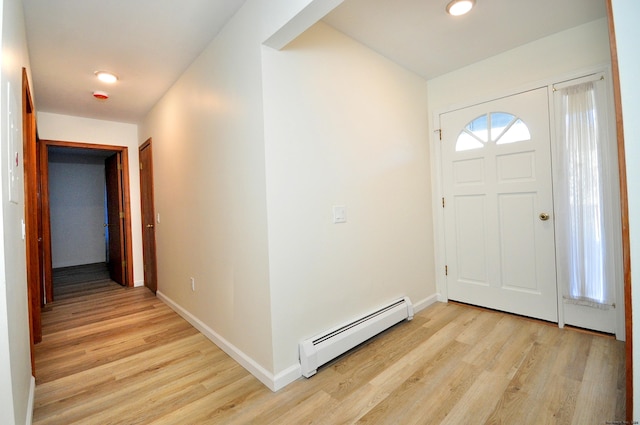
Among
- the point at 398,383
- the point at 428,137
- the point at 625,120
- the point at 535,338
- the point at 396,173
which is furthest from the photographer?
the point at 428,137

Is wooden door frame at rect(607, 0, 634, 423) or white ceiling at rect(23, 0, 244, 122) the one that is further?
white ceiling at rect(23, 0, 244, 122)

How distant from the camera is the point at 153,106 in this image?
142 inches

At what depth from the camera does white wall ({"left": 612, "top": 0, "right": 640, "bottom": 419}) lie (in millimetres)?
844

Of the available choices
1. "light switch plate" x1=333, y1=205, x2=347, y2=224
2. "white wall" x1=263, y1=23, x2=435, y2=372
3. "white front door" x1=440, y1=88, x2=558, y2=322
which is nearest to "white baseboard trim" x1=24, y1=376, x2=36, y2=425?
"white wall" x1=263, y1=23, x2=435, y2=372

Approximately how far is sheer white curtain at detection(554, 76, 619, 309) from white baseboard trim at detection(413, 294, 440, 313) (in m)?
1.11

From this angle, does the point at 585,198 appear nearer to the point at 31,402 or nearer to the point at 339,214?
the point at 339,214

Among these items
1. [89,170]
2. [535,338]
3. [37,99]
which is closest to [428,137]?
[535,338]

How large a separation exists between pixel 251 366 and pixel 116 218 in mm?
3886

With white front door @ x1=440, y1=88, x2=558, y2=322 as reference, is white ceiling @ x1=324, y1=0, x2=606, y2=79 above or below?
above

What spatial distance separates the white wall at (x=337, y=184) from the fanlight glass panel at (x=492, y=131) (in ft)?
1.51

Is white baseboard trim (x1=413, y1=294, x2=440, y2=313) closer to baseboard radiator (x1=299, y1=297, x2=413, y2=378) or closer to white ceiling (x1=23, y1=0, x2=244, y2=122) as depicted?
baseboard radiator (x1=299, y1=297, x2=413, y2=378)

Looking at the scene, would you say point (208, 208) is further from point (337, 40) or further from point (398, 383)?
point (398, 383)

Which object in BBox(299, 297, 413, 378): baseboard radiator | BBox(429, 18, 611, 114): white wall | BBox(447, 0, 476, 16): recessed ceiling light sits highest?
BBox(447, 0, 476, 16): recessed ceiling light

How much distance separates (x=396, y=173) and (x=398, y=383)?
5.64 ft
